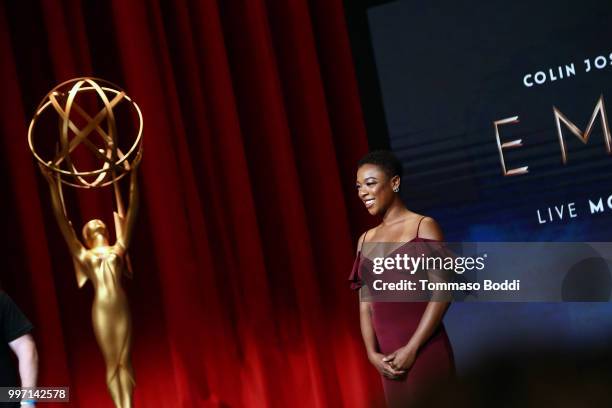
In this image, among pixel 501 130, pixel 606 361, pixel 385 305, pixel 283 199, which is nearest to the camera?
pixel 606 361

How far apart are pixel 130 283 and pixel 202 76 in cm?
110

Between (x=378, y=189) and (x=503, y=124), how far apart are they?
1404mm

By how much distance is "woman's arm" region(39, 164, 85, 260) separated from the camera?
3.15 metres

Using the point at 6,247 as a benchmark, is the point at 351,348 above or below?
below

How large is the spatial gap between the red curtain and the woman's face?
1440 mm

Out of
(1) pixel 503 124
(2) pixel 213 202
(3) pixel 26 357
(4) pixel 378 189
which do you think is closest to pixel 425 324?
(4) pixel 378 189

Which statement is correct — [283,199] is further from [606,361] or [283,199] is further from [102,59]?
[606,361]

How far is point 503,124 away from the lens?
160 inches

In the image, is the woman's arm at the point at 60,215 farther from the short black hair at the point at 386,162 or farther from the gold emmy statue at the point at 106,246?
the short black hair at the point at 386,162

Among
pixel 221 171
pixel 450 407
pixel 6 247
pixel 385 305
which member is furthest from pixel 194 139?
pixel 450 407

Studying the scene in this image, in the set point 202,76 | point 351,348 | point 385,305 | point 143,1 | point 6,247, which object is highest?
point 143,1

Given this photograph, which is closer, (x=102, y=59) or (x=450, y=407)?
(x=450, y=407)

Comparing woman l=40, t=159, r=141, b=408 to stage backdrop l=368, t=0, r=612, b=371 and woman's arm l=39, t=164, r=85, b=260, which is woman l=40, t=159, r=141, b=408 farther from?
stage backdrop l=368, t=0, r=612, b=371

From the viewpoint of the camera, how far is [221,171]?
4387 millimetres
